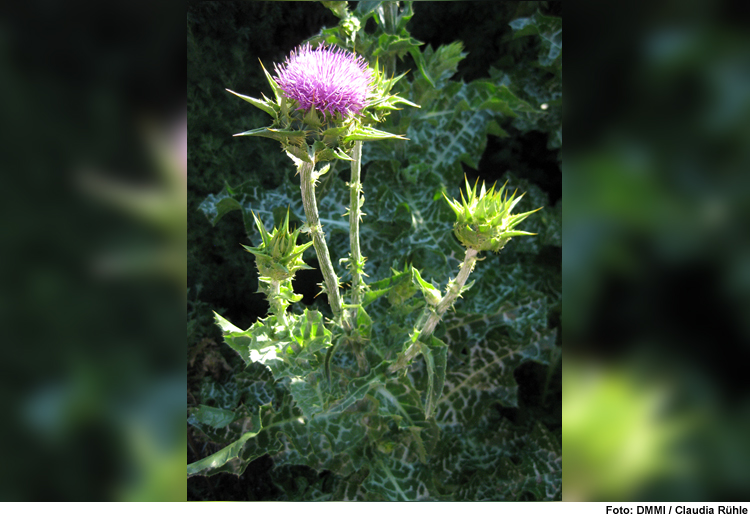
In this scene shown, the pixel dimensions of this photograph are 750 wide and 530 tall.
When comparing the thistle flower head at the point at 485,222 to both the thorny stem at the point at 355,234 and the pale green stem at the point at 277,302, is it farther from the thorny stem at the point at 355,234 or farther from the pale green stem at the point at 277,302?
the pale green stem at the point at 277,302

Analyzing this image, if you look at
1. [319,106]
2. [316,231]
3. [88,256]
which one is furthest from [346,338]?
[88,256]

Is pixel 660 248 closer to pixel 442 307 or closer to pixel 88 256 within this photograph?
pixel 442 307

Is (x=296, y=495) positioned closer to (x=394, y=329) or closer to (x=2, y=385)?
(x=394, y=329)

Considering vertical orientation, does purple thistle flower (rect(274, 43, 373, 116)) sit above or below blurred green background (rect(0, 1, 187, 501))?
above

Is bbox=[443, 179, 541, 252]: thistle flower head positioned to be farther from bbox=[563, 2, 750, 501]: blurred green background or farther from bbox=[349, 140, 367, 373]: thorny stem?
bbox=[349, 140, 367, 373]: thorny stem

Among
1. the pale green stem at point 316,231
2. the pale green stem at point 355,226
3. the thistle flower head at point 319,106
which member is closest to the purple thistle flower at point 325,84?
the thistle flower head at point 319,106

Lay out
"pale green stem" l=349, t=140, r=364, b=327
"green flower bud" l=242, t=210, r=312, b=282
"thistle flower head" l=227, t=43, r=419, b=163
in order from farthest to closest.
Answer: "pale green stem" l=349, t=140, r=364, b=327
"green flower bud" l=242, t=210, r=312, b=282
"thistle flower head" l=227, t=43, r=419, b=163

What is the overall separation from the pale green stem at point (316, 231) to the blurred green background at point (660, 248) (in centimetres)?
63

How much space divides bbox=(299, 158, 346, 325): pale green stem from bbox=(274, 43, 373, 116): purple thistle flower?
151mm

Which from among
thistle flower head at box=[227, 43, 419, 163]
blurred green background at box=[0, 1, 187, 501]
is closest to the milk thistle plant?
thistle flower head at box=[227, 43, 419, 163]

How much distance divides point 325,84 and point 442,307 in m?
0.65

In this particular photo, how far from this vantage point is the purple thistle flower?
1.16 m

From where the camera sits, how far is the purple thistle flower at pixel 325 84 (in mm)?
1161

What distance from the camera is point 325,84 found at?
3.80 ft
